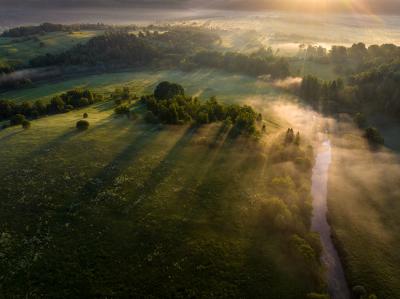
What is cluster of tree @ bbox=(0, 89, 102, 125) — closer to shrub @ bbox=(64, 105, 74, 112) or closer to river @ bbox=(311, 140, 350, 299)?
shrub @ bbox=(64, 105, 74, 112)

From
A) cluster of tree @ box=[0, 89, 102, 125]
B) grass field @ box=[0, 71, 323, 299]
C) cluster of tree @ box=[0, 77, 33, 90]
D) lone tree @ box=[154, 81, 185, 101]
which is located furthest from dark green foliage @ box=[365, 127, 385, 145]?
cluster of tree @ box=[0, 77, 33, 90]

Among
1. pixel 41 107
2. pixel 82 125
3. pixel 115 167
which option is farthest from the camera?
pixel 41 107

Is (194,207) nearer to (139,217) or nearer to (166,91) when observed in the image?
(139,217)

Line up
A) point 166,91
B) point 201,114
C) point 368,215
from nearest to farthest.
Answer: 1. point 368,215
2. point 201,114
3. point 166,91

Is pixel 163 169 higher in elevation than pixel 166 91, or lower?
lower

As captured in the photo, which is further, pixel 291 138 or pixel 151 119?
pixel 151 119

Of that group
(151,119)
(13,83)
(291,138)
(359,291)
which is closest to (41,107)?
(151,119)

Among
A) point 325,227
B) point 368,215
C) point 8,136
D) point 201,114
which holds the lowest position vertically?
point 325,227
